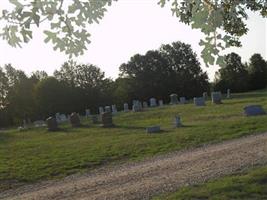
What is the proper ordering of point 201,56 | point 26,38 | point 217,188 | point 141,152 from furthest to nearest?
→ point 141,152
point 217,188
point 201,56
point 26,38

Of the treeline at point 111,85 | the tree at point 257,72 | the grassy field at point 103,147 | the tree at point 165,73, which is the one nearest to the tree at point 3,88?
the treeline at point 111,85

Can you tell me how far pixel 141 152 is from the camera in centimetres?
2238

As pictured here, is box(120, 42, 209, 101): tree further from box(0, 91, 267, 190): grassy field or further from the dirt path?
the dirt path

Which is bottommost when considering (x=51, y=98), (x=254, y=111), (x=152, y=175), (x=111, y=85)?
(x=152, y=175)

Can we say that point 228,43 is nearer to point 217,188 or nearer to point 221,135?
point 217,188

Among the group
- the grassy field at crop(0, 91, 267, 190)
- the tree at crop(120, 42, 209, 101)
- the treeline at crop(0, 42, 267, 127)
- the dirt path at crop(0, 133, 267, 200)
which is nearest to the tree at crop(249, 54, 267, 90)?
the treeline at crop(0, 42, 267, 127)

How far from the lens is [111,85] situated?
9119 cm

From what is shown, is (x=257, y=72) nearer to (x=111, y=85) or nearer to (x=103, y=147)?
(x=111, y=85)

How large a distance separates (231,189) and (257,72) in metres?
77.9

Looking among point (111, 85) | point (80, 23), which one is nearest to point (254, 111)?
point (80, 23)

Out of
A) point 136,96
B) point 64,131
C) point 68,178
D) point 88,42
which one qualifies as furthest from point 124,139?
point 136,96

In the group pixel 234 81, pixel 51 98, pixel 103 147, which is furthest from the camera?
pixel 234 81

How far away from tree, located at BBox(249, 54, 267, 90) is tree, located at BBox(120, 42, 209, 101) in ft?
22.8

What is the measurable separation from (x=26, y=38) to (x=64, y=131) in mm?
34419
